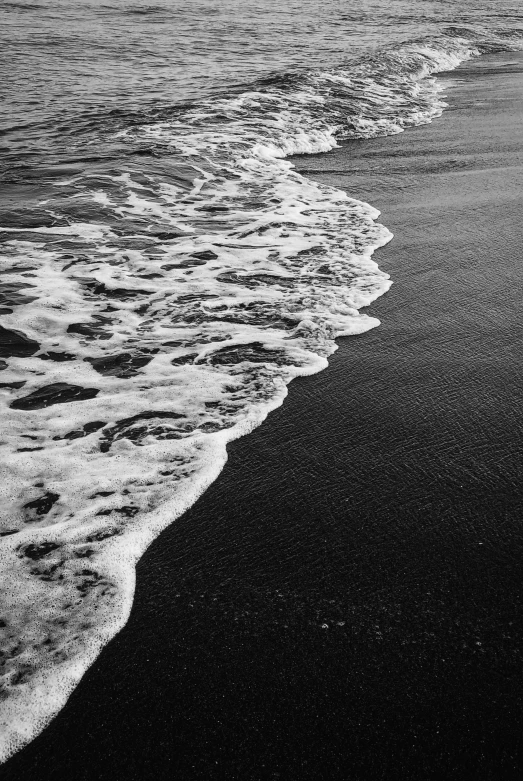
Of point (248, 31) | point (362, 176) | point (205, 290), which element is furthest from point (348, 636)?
point (248, 31)

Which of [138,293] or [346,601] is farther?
[138,293]

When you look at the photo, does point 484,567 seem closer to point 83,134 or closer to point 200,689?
point 200,689

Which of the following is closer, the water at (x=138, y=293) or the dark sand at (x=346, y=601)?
the dark sand at (x=346, y=601)

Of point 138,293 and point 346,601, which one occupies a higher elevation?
point 138,293

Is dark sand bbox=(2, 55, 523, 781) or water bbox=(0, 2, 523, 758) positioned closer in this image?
dark sand bbox=(2, 55, 523, 781)
